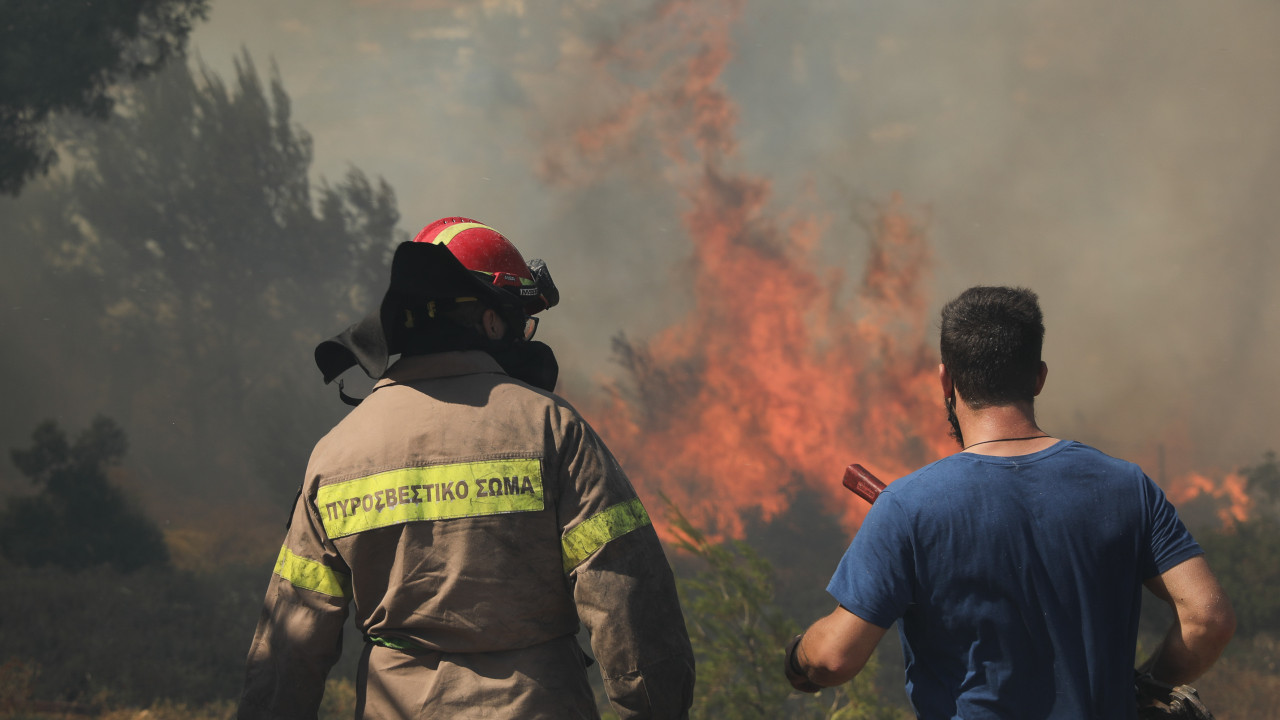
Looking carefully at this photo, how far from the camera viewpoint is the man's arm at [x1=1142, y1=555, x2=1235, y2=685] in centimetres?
190

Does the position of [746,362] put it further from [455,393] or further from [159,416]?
[455,393]

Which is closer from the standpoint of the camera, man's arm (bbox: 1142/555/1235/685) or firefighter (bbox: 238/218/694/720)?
man's arm (bbox: 1142/555/1235/685)

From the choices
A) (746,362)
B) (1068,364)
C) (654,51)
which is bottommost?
(1068,364)

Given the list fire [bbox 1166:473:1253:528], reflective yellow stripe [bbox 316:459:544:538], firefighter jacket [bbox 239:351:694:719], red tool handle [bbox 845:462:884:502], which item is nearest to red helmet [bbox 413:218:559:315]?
firefighter jacket [bbox 239:351:694:719]

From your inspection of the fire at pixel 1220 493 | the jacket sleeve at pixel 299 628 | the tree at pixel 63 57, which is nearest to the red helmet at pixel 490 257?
the jacket sleeve at pixel 299 628

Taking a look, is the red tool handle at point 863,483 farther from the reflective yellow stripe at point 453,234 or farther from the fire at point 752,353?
the fire at point 752,353

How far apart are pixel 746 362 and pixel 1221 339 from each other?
7.90m

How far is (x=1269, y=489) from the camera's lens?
1312cm

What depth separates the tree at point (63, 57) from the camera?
13.1 metres

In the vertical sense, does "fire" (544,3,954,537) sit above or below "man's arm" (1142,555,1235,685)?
above

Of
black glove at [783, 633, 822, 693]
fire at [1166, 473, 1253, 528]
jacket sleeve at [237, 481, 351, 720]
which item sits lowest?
fire at [1166, 473, 1253, 528]

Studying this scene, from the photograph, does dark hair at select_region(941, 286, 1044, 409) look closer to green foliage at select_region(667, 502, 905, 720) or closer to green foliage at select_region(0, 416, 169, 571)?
green foliage at select_region(667, 502, 905, 720)

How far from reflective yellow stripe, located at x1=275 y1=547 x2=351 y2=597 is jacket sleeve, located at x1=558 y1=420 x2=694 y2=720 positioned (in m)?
0.67

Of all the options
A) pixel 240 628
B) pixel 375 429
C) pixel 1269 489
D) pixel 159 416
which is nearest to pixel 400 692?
pixel 375 429
